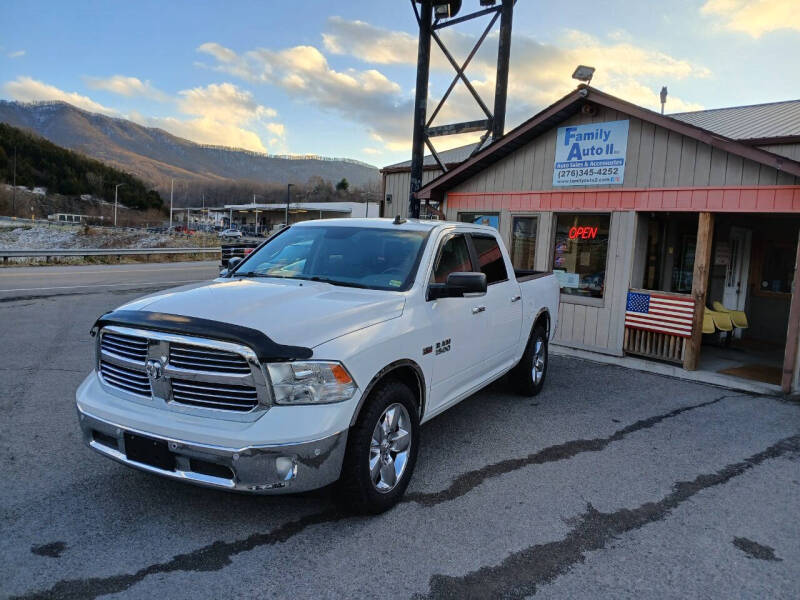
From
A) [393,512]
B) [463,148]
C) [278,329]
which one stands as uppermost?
[463,148]

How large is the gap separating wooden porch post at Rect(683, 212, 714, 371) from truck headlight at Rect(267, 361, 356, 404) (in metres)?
6.73

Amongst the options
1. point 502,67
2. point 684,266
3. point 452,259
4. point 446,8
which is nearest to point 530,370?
point 452,259

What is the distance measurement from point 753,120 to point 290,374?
1087 cm

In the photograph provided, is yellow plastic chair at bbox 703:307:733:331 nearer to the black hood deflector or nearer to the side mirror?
the side mirror

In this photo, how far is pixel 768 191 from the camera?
7.45 metres

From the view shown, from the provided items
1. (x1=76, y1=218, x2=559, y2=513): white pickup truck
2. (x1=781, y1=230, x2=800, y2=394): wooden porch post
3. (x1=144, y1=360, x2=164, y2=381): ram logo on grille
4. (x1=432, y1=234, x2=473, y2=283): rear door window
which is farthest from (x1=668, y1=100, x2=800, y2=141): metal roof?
(x1=144, y1=360, x2=164, y2=381): ram logo on grille

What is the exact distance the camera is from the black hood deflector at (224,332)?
3020 millimetres

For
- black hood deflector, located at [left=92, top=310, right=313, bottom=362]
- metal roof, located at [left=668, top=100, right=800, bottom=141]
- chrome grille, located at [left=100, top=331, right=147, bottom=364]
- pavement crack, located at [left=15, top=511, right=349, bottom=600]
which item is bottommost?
pavement crack, located at [left=15, top=511, right=349, bottom=600]

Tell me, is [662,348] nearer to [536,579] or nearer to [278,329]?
[536,579]

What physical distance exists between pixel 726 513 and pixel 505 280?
270 cm

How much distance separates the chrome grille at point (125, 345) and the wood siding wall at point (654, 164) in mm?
7702

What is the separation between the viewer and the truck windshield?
169 inches

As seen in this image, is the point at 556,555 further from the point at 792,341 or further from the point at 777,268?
the point at 777,268

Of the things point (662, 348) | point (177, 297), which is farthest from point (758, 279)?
point (177, 297)
